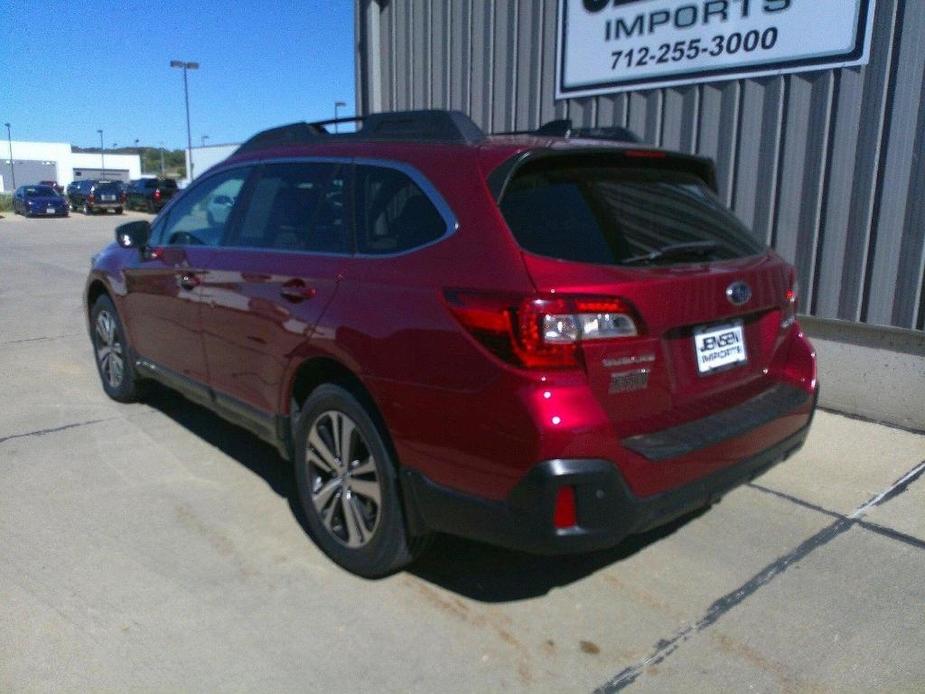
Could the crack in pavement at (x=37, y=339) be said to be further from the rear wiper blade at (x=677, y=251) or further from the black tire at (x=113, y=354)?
the rear wiper blade at (x=677, y=251)

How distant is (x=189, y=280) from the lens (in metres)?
4.09

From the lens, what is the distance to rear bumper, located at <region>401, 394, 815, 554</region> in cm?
234

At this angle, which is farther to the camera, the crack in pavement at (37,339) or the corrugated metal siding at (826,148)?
the crack in pavement at (37,339)

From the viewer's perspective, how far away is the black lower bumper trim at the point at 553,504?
2344mm

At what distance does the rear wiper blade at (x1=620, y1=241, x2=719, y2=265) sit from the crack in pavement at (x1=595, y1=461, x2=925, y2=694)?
4.44 ft

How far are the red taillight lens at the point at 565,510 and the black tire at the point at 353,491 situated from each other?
0.71 meters

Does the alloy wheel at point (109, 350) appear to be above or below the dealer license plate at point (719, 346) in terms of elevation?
below

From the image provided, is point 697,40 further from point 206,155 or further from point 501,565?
point 206,155

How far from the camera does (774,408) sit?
9.76 feet

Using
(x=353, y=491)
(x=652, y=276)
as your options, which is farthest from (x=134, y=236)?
(x=652, y=276)

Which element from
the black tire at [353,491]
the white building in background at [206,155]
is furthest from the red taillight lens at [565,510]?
the white building in background at [206,155]

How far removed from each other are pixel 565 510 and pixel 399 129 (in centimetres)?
176

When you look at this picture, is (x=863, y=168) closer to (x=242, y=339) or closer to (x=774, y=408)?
(x=774, y=408)

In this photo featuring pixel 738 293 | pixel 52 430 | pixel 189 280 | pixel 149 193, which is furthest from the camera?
pixel 149 193
